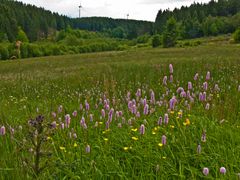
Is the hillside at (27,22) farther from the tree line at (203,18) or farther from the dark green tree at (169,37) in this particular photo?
the dark green tree at (169,37)

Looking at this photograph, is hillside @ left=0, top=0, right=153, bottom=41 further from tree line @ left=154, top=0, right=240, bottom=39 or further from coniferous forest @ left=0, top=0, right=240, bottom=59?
tree line @ left=154, top=0, right=240, bottom=39

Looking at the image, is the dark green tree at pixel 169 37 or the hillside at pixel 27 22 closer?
the dark green tree at pixel 169 37

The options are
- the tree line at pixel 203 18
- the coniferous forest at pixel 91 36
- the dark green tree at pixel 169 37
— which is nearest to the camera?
the dark green tree at pixel 169 37

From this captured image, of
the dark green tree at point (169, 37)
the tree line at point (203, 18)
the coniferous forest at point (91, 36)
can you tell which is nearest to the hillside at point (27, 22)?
the coniferous forest at point (91, 36)

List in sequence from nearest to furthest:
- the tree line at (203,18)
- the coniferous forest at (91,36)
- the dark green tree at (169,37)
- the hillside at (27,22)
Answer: the dark green tree at (169,37), the coniferous forest at (91,36), the hillside at (27,22), the tree line at (203,18)

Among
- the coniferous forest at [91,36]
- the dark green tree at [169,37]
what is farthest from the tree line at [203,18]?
the dark green tree at [169,37]

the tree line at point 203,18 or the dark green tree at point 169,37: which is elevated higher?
the tree line at point 203,18

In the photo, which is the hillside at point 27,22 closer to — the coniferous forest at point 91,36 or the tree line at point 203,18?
the coniferous forest at point 91,36

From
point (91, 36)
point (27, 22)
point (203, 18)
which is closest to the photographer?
point (27, 22)

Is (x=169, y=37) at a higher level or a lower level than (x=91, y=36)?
higher

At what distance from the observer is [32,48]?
77438 mm

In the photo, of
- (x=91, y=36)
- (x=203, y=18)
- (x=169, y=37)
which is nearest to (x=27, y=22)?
(x=91, y=36)

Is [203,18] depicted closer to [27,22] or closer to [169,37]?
[169,37]

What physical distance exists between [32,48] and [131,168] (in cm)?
7778
